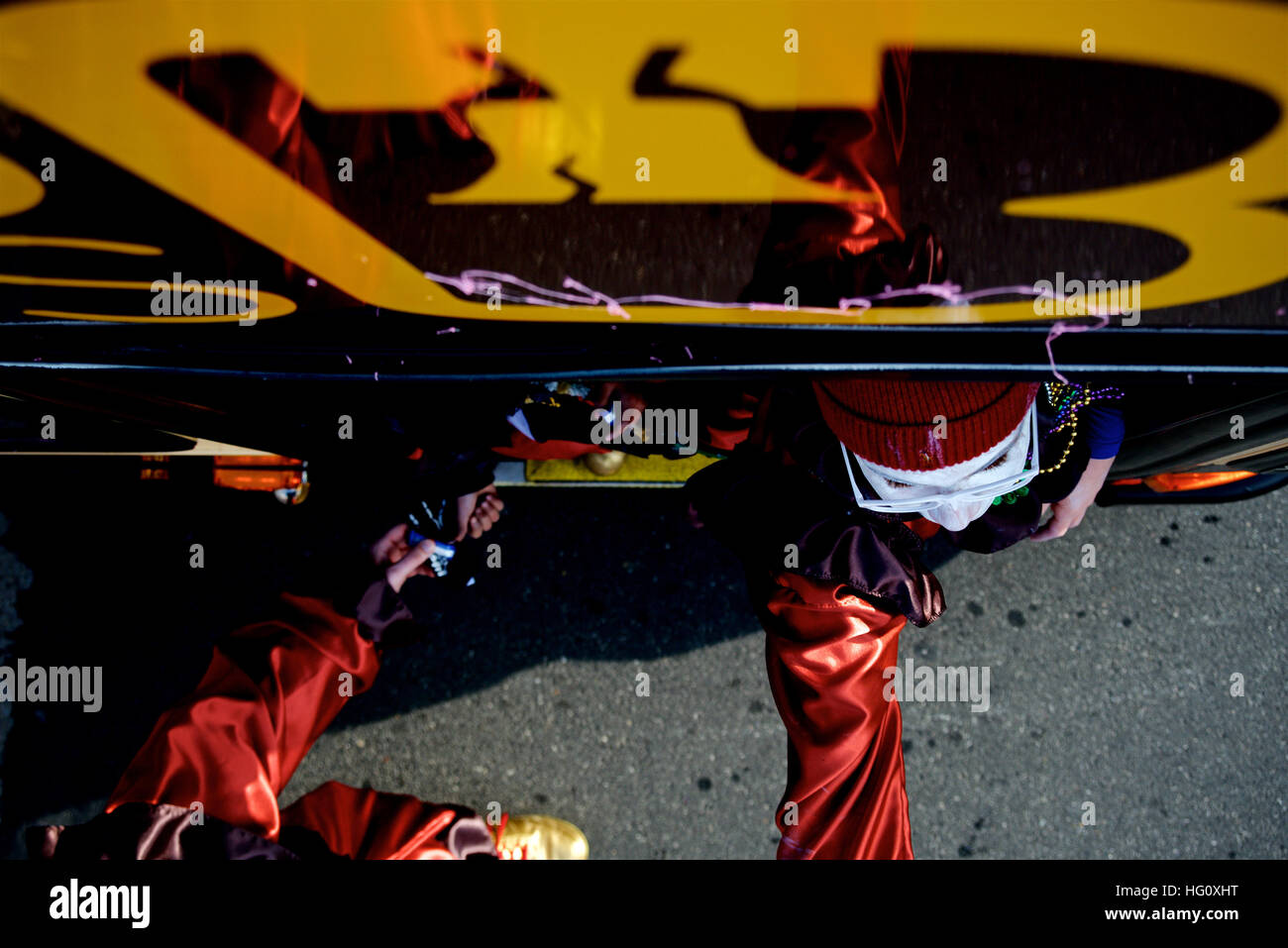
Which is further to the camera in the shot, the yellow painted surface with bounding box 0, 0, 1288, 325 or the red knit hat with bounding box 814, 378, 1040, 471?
the red knit hat with bounding box 814, 378, 1040, 471

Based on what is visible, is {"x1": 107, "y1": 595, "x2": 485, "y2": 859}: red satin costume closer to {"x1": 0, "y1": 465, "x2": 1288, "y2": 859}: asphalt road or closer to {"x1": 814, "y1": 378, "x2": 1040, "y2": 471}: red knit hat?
{"x1": 0, "y1": 465, "x2": 1288, "y2": 859}: asphalt road

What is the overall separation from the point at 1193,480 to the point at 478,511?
1635 mm

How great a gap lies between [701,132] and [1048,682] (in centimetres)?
174

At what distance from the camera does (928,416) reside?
1128 mm

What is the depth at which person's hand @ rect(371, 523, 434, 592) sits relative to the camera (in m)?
1.81

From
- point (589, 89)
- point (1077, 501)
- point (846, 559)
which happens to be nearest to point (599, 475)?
point (846, 559)

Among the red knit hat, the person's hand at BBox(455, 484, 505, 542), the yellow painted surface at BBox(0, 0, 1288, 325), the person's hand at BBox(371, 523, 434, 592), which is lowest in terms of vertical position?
the person's hand at BBox(371, 523, 434, 592)

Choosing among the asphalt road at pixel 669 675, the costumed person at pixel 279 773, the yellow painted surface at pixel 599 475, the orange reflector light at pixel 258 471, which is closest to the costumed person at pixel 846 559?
the yellow painted surface at pixel 599 475

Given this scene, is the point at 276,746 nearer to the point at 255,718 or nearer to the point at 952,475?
the point at 255,718

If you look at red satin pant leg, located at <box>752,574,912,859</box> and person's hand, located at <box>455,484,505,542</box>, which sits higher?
person's hand, located at <box>455,484,505,542</box>

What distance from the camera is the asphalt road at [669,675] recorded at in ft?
6.50

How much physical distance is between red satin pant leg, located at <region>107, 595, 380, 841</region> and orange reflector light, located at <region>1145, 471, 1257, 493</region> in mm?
1753

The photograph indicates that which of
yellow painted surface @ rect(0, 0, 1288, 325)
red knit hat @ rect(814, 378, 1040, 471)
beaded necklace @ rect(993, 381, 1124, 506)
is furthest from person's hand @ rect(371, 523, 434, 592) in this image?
beaded necklace @ rect(993, 381, 1124, 506)
